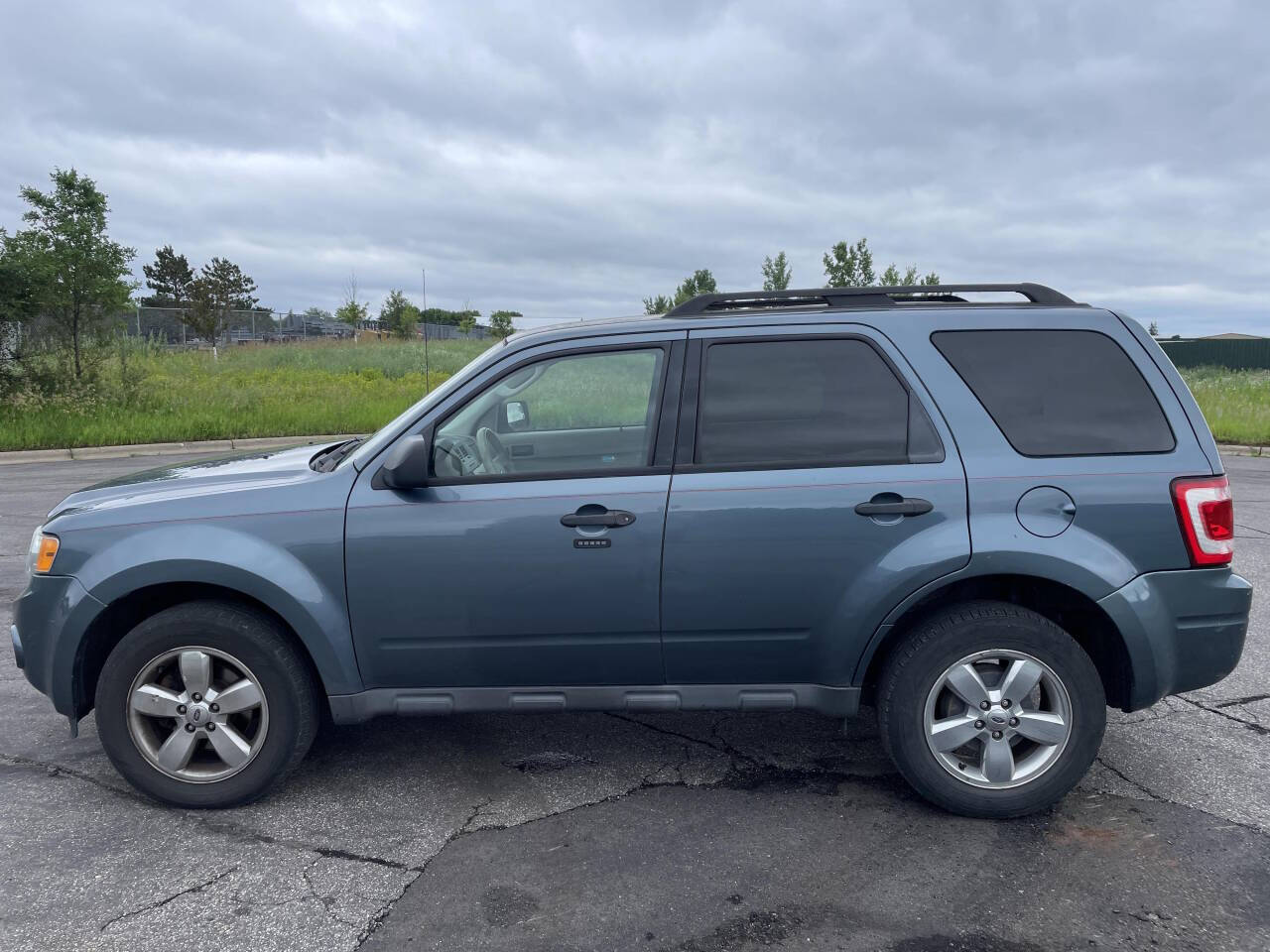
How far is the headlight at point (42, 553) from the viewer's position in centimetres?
348

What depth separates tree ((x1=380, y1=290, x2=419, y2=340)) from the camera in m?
54.0

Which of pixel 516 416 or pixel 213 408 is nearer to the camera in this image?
pixel 516 416

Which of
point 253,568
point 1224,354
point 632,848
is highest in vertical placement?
point 1224,354

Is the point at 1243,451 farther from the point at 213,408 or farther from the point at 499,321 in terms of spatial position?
the point at 499,321

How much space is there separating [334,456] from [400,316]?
57181 mm

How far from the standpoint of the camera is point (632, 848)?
3.22m

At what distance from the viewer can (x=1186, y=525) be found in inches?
130

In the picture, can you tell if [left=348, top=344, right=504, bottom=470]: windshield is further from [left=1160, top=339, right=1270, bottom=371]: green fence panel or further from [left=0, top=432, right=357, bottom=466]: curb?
[left=1160, top=339, right=1270, bottom=371]: green fence panel

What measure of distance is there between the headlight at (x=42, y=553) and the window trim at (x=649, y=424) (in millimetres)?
1419

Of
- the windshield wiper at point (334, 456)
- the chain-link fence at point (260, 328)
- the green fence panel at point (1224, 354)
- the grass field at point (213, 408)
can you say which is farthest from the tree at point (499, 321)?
the windshield wiper at point (334, 456)

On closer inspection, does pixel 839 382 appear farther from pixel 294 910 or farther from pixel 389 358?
pixel 389 358

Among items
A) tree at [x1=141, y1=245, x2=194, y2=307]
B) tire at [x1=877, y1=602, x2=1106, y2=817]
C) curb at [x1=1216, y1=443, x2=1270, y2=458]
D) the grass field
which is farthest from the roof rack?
tree at [x1=141, y1=245, x2=194, y2=307]

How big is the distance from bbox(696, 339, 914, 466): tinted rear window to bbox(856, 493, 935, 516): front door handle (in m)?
0.16

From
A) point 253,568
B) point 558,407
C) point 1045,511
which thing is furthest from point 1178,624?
point 253,568
